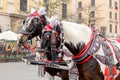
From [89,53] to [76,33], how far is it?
0.32 metres

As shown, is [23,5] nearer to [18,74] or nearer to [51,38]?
[18,74]

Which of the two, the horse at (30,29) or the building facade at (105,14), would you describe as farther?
the building facade at (105,14)

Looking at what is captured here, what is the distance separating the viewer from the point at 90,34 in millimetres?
4152

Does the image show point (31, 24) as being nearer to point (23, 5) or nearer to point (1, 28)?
point (1, 28)

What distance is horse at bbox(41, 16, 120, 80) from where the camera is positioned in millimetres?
3993

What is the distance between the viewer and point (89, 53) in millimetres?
4016

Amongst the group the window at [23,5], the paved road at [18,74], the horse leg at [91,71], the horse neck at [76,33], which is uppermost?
the window at [23,5]

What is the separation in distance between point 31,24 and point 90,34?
827 millimetres

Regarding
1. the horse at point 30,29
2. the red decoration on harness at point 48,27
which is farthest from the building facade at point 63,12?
the red decoration on harness at point 48,27

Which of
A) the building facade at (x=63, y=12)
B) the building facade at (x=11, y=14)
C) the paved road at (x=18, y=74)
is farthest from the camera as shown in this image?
the building facade at (x=11, y=14)

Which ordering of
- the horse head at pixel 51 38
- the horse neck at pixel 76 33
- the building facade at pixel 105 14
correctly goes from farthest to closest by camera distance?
the building facade at pixel 105 14 → the horse neck at pixel 76 33 → the horse head at pixel 51 38

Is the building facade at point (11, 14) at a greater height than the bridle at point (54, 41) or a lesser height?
greater

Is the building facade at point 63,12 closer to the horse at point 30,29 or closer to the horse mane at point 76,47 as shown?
the horse at point 30,29

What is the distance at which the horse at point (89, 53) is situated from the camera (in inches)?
157
